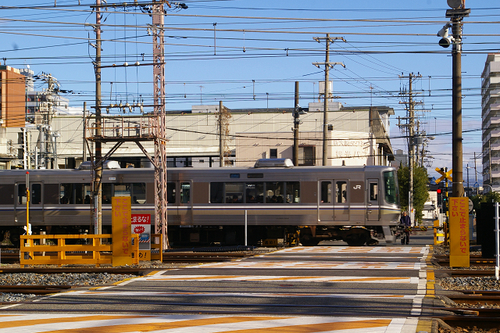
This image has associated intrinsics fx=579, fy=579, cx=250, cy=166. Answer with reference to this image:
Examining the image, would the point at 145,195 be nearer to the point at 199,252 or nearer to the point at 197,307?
the point at 199,252

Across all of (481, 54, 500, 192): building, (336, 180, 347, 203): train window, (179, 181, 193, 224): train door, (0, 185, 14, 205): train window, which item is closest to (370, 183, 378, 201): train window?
(336, 180, 347, 203): train window

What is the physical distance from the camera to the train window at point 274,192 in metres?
24.7

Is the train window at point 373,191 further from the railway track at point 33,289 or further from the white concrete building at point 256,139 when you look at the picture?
the white concrete building at point 256,139

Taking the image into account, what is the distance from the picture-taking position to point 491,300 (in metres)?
10.5

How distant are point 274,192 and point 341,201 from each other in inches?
112

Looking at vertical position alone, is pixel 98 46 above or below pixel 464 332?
above

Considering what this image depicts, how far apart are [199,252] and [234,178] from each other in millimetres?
4160

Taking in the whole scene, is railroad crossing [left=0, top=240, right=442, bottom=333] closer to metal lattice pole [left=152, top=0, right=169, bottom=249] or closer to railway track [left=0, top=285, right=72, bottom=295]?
railway track [left=0, top=285, right=72, bottom=295]

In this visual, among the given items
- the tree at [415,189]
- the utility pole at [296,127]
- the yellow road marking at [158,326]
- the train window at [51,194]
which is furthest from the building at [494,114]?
the yellow road marking at [158,326]

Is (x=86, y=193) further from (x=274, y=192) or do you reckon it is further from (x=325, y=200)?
(x=325, y=200)

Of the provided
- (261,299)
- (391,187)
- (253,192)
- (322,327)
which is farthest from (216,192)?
(322,327)

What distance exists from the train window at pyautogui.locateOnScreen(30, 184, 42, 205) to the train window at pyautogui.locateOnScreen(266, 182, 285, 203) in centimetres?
1022

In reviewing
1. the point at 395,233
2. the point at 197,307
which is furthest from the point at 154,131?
the point at 197,307

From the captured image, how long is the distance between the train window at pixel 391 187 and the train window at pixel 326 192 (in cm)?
229
